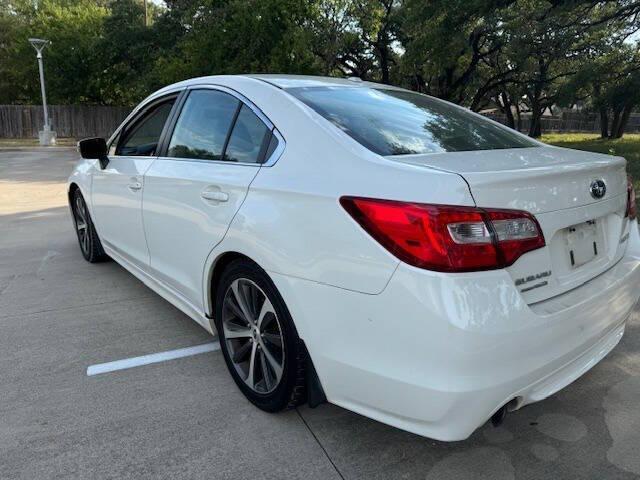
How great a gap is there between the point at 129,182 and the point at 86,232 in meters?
1.72

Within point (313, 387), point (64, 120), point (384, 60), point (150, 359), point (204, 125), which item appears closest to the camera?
point (313, 387)

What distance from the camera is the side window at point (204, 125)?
306 cm

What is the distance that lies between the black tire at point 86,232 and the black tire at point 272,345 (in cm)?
274

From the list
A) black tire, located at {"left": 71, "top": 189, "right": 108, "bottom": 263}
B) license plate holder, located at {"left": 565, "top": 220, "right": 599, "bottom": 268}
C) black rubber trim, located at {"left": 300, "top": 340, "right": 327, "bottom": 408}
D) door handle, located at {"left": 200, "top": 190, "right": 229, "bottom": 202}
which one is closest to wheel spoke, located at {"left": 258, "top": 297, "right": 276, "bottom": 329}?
black rubber trim, located at {"left": 300, "top": 340, "right": 327, "bottom": 408}

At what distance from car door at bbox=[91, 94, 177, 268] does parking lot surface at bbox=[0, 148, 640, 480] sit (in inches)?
26.8

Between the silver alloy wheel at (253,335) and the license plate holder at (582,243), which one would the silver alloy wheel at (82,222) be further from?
the license plate holder at (582,243)

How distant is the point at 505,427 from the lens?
2.63 m

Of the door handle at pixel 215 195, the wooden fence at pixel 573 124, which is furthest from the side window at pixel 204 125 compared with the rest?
the wooden fence at pixel 573 124

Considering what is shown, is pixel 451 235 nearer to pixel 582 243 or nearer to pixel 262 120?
pixel 582 243

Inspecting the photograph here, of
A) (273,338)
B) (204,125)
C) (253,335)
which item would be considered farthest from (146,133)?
(273,338)

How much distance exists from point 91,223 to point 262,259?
3.24m

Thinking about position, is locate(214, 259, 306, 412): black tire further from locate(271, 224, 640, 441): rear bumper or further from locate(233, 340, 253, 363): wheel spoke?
locate(271, 224, 640, 441): rear bumper

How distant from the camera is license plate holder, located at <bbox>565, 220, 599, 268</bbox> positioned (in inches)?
88.3

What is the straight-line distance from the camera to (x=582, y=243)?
7.61 feet
